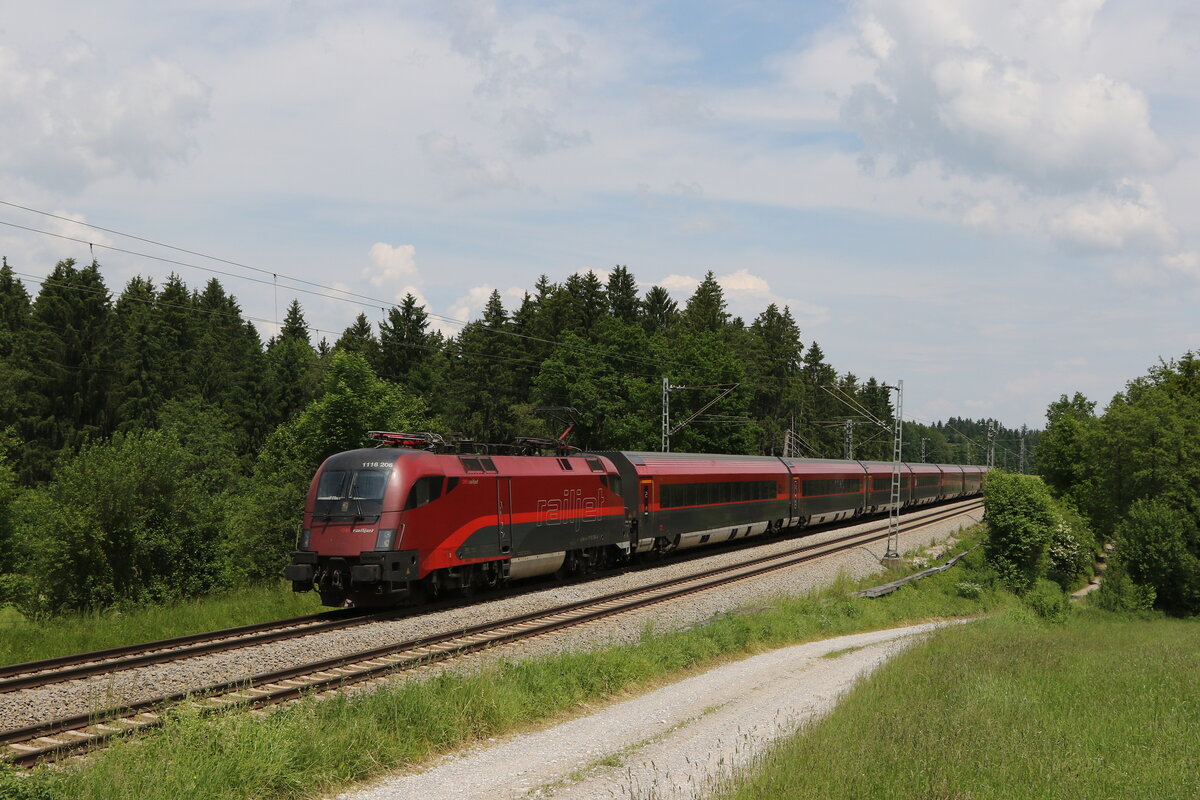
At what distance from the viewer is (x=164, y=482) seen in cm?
2688

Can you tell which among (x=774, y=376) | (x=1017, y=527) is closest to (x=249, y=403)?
(x=774, y=376)

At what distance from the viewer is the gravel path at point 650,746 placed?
32.5 ft

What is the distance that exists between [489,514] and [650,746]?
11.9 meters

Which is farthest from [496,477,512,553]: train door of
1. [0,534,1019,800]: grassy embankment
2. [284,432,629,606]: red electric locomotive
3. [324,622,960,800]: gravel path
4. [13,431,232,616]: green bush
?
[13,431,232,616]: green bush

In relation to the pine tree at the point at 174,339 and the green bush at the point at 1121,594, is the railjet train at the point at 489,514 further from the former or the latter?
the pine tree at the point at 174,339

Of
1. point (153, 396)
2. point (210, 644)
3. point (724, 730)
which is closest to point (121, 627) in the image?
point (210, 644)

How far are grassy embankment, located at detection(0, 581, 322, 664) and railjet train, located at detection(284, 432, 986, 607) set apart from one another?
1.60 m

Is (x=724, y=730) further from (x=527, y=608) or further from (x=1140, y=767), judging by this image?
(x=527, y=608)

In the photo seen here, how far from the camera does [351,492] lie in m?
20.5

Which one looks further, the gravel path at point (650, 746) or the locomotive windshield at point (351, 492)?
the locomotive windshield at point (351, 492)

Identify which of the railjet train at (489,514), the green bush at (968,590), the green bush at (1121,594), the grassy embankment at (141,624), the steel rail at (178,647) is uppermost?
the railjet train at (489,514)

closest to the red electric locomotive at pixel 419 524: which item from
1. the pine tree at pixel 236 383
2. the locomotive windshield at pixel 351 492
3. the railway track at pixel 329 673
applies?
the locomotive windshield at pixel 351 492

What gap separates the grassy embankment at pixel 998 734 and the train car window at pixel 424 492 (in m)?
9.93

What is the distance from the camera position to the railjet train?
66.4 ft
